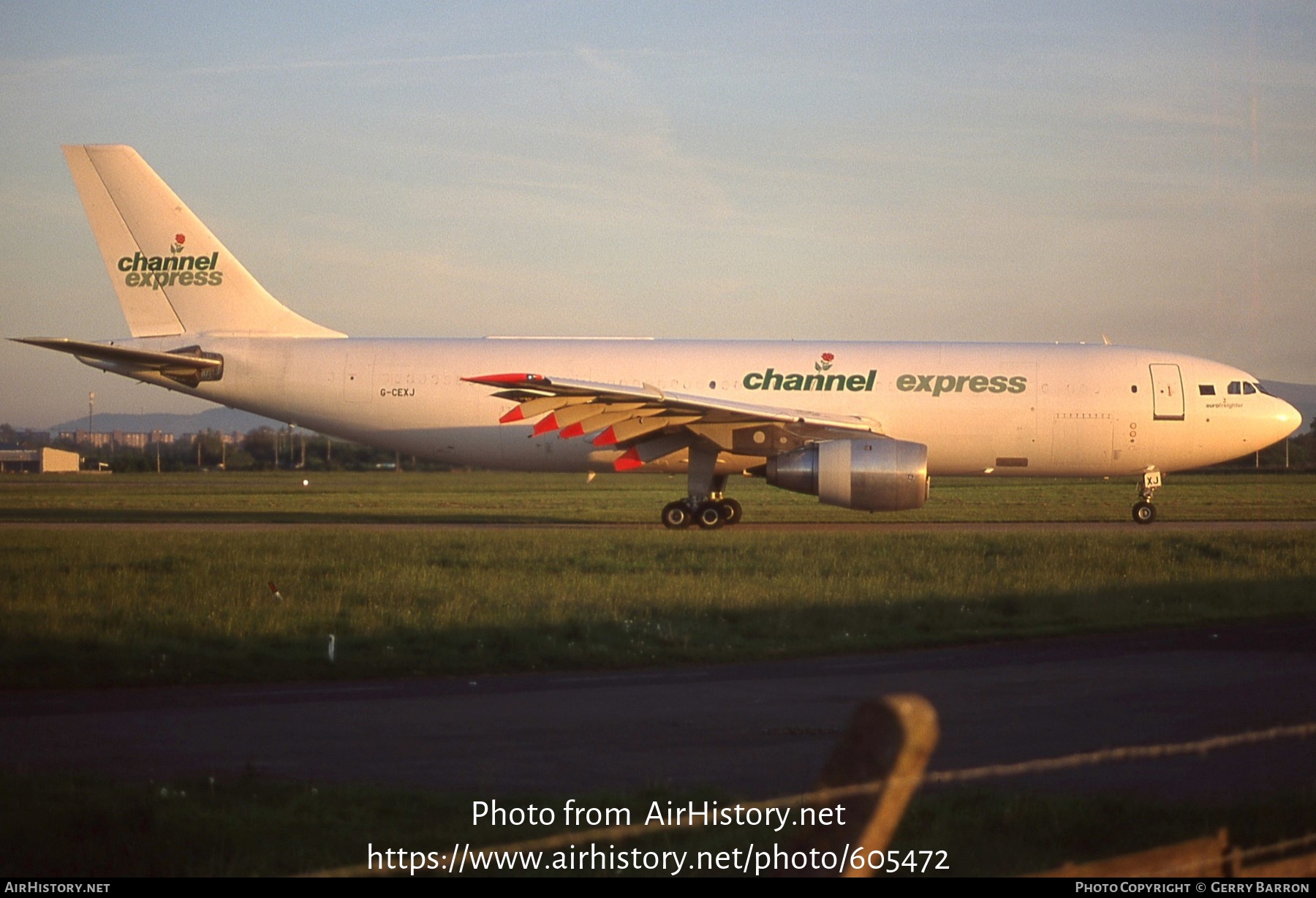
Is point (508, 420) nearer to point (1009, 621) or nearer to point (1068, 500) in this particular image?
point (1009, 621)

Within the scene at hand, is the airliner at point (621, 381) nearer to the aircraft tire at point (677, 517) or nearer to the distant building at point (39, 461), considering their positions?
the aircraft tire at point (677, 517)

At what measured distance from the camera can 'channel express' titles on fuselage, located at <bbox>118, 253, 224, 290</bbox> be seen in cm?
2736

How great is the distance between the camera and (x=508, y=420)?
83.9 ft

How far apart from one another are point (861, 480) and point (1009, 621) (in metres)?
8.95

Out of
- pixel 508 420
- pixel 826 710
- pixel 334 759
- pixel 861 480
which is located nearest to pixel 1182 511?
pixel 861 480

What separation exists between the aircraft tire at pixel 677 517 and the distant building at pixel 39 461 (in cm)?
7070

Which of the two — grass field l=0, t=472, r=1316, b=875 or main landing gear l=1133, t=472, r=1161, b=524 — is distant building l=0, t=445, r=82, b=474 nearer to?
grass field l=0, t=472, r=1316, b=875

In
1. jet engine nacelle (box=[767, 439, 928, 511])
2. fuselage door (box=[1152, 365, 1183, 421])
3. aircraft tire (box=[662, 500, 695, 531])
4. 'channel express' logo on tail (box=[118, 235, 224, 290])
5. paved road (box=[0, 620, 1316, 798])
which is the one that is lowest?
paved road (box=[0, 620, 1316, 798])

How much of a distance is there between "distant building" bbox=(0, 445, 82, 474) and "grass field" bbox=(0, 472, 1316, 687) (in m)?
74.1

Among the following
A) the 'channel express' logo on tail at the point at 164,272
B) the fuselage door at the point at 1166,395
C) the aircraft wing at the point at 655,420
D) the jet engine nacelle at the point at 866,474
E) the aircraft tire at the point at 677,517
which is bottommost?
the aircraft tire at the point at 677,517

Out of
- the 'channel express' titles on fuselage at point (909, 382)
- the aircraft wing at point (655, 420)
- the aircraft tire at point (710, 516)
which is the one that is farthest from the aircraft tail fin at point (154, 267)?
the 'channel express' titles on fuselage at point (909, 382)

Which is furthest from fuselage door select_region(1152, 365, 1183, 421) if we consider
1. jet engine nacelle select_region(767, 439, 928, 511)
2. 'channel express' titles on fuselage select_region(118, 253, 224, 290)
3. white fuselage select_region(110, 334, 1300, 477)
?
'channel express' titles on fuselage select_region(118, 253, 224, 290)

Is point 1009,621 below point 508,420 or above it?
below

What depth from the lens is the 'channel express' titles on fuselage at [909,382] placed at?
26.6 meters
